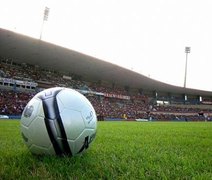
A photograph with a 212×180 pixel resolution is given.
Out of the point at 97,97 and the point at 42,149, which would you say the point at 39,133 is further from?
the point at 97,97

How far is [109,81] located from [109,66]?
1133 cm

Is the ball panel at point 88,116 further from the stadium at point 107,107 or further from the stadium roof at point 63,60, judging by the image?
the stadium roof at point 63,60

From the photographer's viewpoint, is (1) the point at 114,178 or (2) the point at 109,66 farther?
(2) the point at 109,66

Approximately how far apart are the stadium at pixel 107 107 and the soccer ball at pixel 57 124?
19 centimetres

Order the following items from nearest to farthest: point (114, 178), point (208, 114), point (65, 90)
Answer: point (114, 178) < point (65, 90) < point (208, 114)

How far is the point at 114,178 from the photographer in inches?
97.1

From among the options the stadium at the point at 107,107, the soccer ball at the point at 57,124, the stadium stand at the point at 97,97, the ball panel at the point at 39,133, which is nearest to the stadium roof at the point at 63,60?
the stadium at the point at 107,107

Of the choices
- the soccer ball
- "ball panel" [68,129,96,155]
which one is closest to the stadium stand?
the soccer ball

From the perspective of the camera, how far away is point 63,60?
40.9 metres

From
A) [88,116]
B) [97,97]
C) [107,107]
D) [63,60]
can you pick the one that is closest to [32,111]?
[88,116]

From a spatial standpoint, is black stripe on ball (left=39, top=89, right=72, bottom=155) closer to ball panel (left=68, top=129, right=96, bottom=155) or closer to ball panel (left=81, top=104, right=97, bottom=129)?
ball panel (left=68, top=129, right=96, bottom=155)

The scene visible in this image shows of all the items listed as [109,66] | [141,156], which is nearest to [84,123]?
[141,156]

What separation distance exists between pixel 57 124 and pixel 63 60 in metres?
38.4

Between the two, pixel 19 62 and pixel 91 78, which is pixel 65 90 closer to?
pixel 19 62
